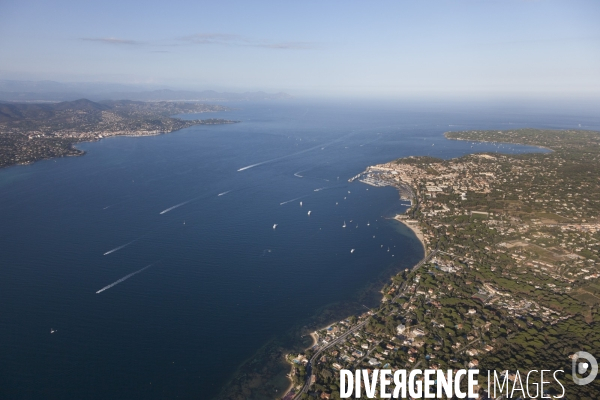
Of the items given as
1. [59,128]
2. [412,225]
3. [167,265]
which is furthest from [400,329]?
Answer: [59,128]

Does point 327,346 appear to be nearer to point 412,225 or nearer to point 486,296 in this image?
point 486,296

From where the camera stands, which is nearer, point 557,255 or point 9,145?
point 557,255

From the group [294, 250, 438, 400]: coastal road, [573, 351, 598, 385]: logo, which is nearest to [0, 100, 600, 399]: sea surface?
[294, 250, 438, 400]: coastal road

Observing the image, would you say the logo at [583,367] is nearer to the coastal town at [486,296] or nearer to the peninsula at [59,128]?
the coastal town at [486,296]

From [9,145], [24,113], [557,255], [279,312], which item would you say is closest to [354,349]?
[279,312]

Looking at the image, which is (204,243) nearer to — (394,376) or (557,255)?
(394,376)

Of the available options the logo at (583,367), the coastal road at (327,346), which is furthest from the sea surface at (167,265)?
the logo at (583,367)
